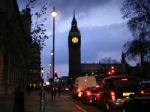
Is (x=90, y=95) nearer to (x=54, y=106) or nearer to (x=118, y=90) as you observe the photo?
(x=54, y=106)

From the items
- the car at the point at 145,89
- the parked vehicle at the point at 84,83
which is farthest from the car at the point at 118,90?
the parked vehicle at the point at 84,83

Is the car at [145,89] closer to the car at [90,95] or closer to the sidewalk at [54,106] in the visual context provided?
the sidewalk at [54,106]

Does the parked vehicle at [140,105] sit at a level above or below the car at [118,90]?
below

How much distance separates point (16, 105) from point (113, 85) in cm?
884

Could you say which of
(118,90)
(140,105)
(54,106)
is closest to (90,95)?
(54,106)

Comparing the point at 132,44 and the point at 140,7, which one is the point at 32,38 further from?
the point at 132,44

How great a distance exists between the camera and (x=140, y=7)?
76.9m

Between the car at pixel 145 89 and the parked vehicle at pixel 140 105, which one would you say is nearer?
the parked vehicle at pixel 140 105

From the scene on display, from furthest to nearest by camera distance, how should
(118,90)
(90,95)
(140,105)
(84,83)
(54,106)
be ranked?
(84,83) < (90,95) < (54,106) < (118,90) < (140,105)

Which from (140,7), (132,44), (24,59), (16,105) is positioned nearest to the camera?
(16,105)

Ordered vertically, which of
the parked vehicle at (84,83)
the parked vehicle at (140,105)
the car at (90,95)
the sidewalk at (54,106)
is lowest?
the sidewalk at (54,106)

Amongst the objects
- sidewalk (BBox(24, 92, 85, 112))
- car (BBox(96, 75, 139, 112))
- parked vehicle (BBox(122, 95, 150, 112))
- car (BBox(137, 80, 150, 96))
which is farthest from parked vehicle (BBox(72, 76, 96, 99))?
parked vehicle (BBox(122, 95, 150, 112))

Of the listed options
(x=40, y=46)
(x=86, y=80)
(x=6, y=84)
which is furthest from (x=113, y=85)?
(x=6, y=84)

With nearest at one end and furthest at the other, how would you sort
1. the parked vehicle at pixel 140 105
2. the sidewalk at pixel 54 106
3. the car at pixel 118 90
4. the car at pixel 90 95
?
the parked vehicle at pixel 140 105 → the car at pixel 118 90 → the sidewalk at pixel 54 106 → the car at pixel 90 95
